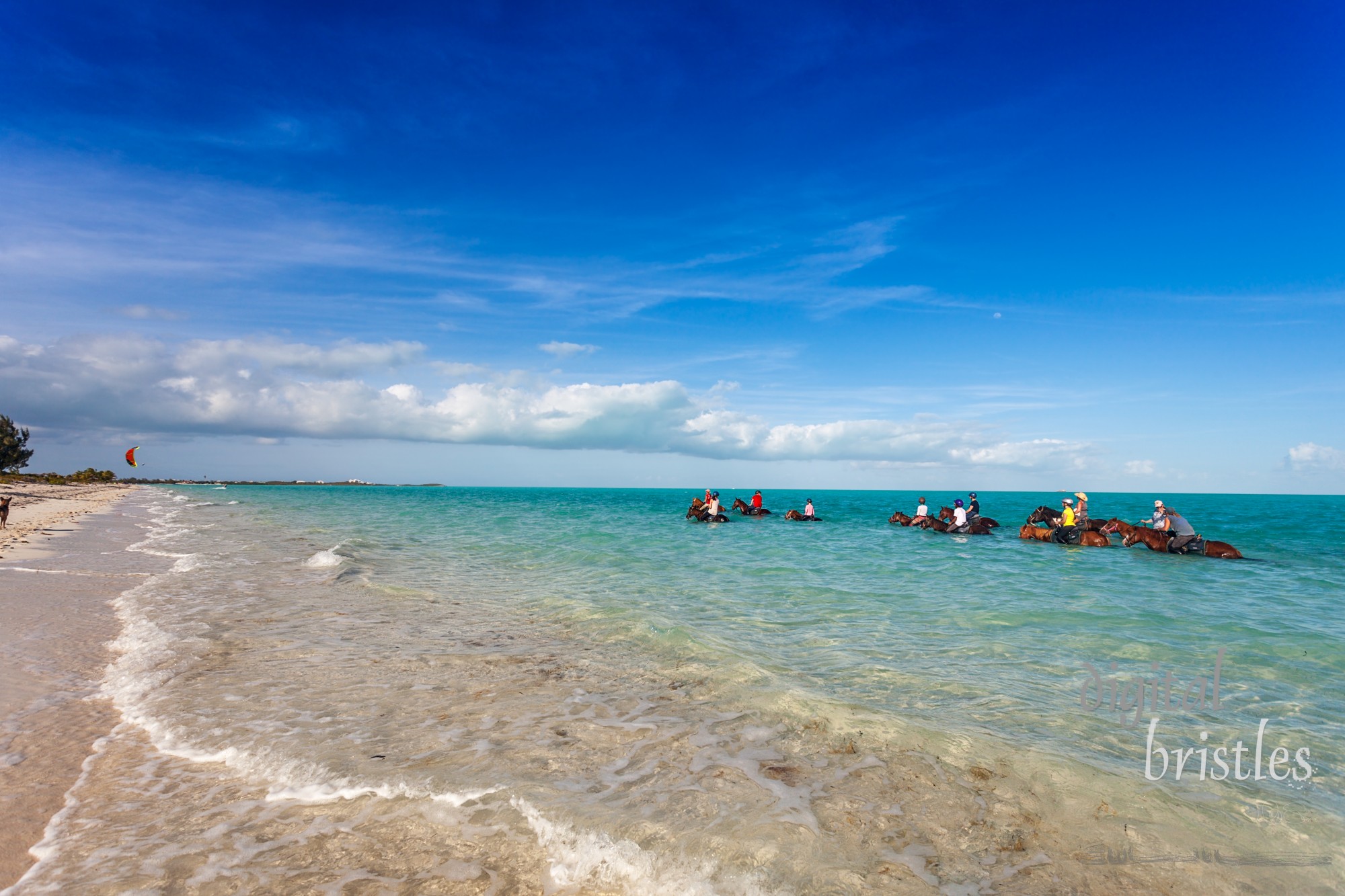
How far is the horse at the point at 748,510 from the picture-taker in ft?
165

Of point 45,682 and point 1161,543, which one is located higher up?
point 1161,543

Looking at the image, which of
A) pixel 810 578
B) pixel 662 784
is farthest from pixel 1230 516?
pixel 662 784

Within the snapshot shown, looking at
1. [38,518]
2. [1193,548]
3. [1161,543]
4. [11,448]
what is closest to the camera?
[1193,548]

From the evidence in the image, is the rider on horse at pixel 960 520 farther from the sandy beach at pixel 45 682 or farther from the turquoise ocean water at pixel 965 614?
the sandy beach at pixel 45 682

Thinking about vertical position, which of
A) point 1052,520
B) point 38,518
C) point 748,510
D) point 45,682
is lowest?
point 38,518

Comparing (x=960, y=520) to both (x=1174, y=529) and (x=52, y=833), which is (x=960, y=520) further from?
(x=52, y=833)

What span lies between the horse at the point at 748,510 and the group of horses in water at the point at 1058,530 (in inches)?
153

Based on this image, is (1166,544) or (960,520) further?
(960,520)

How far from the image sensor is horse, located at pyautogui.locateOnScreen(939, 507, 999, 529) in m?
38.4

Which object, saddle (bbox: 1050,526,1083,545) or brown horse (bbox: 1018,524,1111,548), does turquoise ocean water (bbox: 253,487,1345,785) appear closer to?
brown horse (bbox: 1018,524,1111,548)

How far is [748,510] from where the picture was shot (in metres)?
50.6

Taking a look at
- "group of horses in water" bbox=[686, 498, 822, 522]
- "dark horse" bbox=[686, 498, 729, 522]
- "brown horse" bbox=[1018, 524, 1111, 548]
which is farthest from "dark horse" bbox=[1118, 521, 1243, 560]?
"dark horse" bbox=[686, 498, 729, 522]

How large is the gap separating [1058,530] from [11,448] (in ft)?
394

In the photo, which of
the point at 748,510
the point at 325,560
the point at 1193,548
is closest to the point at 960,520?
the point at 1193,548
